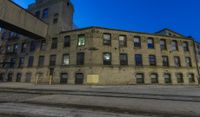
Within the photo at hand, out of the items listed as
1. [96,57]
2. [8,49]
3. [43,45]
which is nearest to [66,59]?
[96,57]

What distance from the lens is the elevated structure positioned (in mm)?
15725

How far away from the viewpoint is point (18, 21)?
17.3 m

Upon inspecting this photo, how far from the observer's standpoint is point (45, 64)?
21.1 m

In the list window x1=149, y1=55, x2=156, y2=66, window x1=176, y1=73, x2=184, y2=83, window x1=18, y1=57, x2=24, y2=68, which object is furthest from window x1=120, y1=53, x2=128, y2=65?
window x1=18, y1=57, x2=24, y2=68

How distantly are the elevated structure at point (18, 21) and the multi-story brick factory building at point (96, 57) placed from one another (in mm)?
2418

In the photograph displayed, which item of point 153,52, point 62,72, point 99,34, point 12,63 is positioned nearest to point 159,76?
point 153,52

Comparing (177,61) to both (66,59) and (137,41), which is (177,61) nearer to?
(137,41)

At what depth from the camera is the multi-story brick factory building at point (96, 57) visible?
62.7 ft

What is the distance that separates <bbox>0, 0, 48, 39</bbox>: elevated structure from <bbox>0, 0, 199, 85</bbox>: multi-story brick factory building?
95.2 inches

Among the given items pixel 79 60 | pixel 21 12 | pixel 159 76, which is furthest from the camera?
pixel 159 76

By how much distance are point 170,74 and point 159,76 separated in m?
2.37

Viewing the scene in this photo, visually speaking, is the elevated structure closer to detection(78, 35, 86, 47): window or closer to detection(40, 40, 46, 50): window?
detection(40, 40, 46, 50): window

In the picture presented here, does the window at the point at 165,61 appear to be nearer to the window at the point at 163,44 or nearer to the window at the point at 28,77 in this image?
the window at the point at 163,44

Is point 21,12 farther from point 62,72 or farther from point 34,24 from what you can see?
point 62,72
